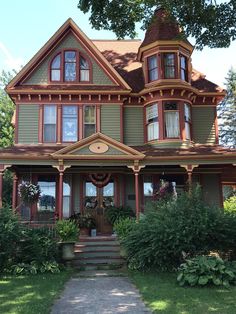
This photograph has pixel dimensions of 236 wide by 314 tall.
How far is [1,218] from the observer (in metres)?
13.1

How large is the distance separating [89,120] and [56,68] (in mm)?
2999

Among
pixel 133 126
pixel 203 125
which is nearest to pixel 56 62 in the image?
pixel 133 126

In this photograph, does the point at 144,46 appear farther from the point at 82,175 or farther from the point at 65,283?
the point at 65,283

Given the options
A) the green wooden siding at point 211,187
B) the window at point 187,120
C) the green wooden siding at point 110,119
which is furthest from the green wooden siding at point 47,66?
the green wooden siding at point 211,187

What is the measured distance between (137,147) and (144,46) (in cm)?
512

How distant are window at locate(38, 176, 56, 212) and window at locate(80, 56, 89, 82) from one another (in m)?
5.03

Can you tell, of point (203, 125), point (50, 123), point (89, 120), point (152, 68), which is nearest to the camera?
point (50, 123)

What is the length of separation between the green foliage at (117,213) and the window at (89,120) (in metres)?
3.87

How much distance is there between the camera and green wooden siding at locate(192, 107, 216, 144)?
67.5 feet

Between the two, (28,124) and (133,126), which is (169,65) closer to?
(133,126)

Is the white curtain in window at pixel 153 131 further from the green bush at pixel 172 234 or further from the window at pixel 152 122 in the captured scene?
the green bush at pixel 172 234

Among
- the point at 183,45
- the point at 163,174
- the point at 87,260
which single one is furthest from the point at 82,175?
the point at 183,45

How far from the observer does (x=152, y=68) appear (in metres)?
20.6

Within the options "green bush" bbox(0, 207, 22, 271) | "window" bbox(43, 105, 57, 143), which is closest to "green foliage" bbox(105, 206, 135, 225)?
"window" bbox(43, 105, 57, 143)
